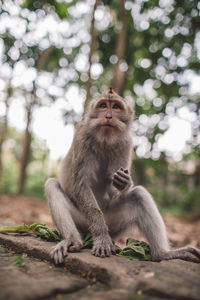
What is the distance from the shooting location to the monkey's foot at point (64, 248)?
253cm

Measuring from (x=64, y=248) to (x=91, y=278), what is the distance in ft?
1.69

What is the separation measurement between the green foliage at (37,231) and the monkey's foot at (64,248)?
469 millimetres

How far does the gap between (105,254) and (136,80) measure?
1094cm

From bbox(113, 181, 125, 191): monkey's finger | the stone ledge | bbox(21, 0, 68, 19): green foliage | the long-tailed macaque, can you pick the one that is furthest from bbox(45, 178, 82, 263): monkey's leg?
bbox(21, 0, 68, 19): green foliage

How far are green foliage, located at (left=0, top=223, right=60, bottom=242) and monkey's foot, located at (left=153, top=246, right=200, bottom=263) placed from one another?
125 centimetres

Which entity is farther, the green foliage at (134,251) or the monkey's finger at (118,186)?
the monkey's finger at (118,186)

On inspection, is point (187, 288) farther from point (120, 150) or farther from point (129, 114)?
point (129, 114)

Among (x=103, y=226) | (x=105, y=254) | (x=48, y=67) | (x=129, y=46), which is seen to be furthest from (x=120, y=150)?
(x=48, y=67)

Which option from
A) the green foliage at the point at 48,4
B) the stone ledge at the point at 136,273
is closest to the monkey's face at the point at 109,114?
the stone ledge at the point at 136,273

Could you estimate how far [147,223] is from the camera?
313 cm

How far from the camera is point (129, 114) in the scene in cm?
387

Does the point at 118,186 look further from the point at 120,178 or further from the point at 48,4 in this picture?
the point at 48,4

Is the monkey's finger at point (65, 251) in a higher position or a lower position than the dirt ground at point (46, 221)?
higher

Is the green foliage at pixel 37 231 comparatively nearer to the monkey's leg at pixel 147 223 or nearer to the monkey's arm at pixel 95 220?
the monkey's arm at pixel 95 220
